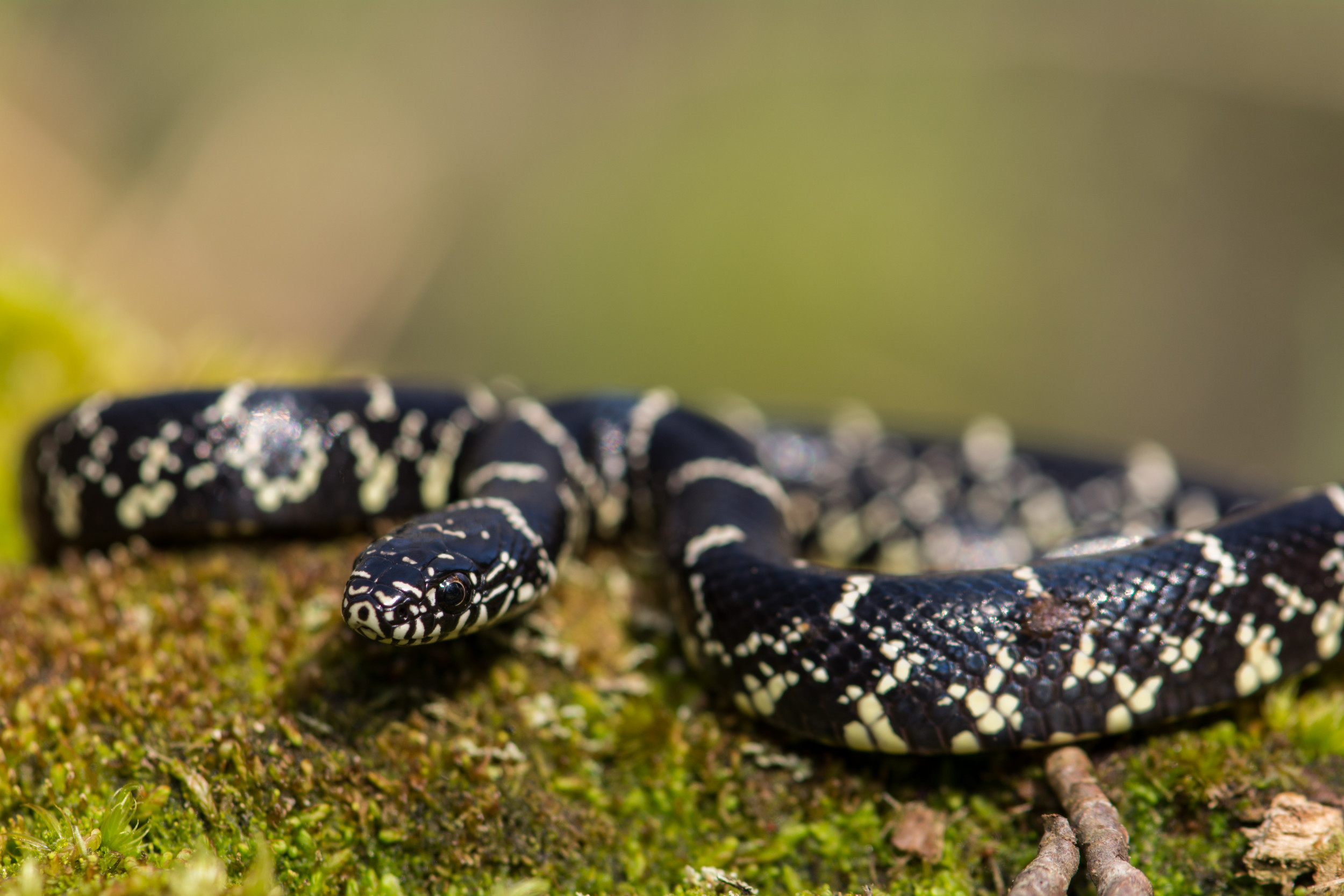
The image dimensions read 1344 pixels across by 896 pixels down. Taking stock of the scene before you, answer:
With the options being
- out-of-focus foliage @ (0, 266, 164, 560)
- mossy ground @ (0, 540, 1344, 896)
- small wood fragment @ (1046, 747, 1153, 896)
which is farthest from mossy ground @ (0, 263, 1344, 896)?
out-of-focus foliage @ (0, 266, 164, 560)

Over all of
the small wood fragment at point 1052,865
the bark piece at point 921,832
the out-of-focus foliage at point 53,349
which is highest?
the out-of-focus foliage at point 53,349

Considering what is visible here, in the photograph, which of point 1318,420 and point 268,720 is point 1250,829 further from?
point 1318,420

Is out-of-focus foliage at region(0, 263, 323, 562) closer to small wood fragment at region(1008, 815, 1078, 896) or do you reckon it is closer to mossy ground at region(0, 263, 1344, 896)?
mossy ground at region(0, 263, 1344, 896)

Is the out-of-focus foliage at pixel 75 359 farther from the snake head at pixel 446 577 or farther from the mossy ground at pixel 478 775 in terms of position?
the snake head at pixel 446 577

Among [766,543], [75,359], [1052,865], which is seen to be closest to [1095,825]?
[1052,865]

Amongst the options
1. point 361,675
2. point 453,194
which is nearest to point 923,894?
point 361,675

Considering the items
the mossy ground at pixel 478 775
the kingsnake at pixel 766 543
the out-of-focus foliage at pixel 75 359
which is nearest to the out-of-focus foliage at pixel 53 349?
the out-of-focus foliage at pixel 75 359
